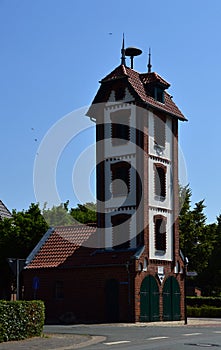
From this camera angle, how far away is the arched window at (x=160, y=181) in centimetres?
4450

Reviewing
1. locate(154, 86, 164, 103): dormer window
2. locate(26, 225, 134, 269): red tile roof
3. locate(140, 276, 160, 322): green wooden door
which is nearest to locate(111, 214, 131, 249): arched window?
locate(26, 225, 134, 269): red tile roof

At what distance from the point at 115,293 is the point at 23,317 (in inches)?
673

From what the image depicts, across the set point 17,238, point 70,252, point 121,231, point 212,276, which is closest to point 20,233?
point 17,238

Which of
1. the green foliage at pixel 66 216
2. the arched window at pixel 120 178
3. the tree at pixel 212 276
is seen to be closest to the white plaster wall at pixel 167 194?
the arched window at pixel 120 178

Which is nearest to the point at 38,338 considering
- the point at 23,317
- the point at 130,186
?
the point at 23,317

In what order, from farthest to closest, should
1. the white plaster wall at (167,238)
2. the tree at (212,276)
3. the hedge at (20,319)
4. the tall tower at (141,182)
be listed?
the tree at (212,276) → the white plaster wall at (167,238) → the tall tower at (141,182) → the hedge at (20,319)

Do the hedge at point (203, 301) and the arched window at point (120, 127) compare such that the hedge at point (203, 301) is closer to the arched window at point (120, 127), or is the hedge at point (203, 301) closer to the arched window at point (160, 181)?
the arched window at point (160, 181)

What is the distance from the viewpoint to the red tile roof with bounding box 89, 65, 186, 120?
44.5 metres

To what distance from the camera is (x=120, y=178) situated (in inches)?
1737

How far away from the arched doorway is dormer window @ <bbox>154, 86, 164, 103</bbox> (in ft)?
43.0

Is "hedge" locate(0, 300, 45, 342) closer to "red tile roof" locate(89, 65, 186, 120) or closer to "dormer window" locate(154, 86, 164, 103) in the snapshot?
"red tile roof" locate(89, 65, 186, 120)

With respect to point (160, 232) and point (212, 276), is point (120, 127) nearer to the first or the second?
point (160, 232)

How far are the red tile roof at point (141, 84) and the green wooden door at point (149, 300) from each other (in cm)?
1163

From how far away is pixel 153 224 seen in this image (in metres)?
43.5
